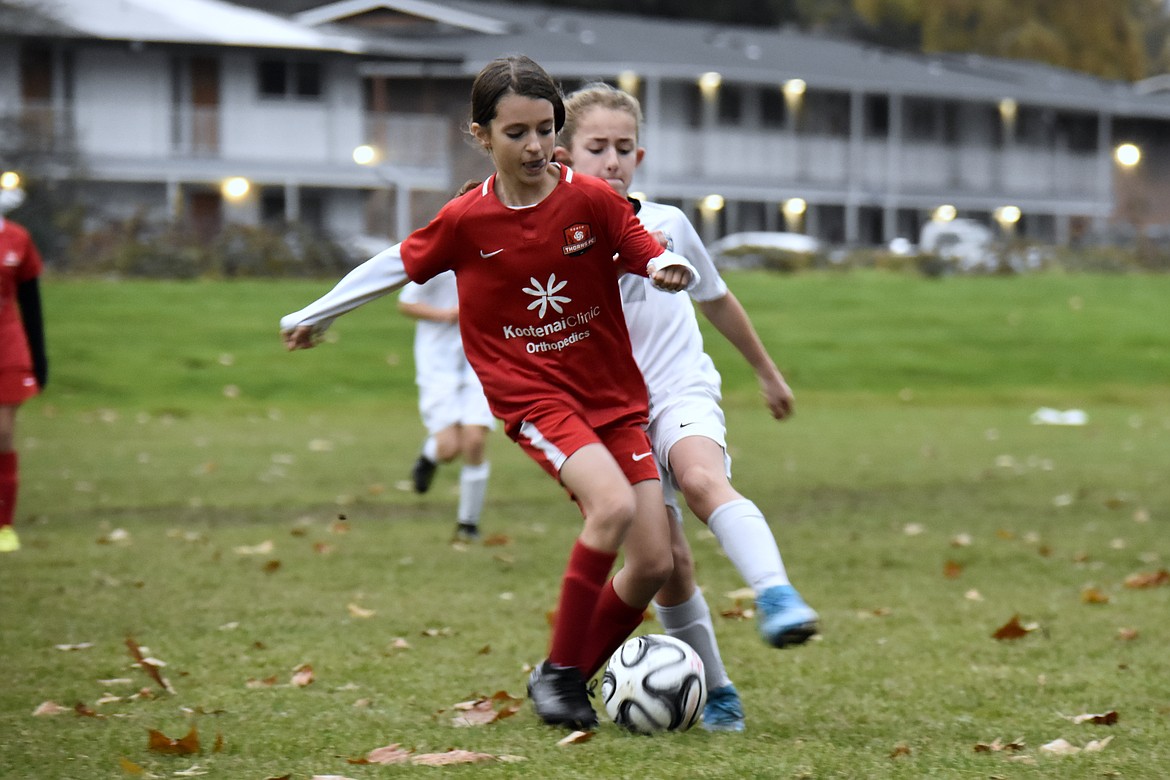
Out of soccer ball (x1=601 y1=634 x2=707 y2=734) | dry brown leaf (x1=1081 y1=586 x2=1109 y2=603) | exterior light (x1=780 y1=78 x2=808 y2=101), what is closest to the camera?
soccer ball (x1=601 y1=634 x2=707 y2=734)

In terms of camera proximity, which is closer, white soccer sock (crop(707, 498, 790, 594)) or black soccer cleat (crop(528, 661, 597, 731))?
white soccer sock (crop(707, 498, 790, 594))

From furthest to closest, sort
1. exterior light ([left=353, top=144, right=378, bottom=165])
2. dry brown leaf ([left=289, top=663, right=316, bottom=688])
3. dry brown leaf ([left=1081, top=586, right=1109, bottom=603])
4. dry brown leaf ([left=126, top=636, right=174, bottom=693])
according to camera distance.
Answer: exterior light ([left=353, top=144, right=378, bottom=165]), dry brown leaf ([left=1081, top=586, right=1109, bottom=603]), dry brown leaf ([left=289, top=663, right=316, bottom=688]), dry brown leaf ([left=126, top=636, right=174, bottom=693])

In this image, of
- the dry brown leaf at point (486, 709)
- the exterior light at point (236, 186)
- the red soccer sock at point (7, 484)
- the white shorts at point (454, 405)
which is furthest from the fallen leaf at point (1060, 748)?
the exterior light at point (236, 186)

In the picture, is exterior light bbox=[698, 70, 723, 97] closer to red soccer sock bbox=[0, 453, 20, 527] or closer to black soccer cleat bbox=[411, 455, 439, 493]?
black soccer cleat bbox=[411, 455, 439, 493]

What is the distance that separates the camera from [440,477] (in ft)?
47.0

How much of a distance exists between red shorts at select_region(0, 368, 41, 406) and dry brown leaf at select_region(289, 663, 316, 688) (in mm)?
3579

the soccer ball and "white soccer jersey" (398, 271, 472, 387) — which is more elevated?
"white soccer jersey" (398, 271, 472, 387)

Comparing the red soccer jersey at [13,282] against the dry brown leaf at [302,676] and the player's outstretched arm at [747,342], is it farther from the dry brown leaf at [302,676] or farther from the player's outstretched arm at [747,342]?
the player's outstretched arm at [747,342]

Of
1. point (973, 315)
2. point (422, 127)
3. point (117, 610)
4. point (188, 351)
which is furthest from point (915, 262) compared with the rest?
point (117, 610)

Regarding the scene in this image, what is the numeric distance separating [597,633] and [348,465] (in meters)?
9.80

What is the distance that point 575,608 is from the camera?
5195mm

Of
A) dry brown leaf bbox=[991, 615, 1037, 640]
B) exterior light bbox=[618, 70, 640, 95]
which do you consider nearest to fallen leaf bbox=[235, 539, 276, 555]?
dry brown leaf bbox=[991, 615, 1037, 640]

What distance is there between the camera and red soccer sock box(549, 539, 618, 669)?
5.15 metres

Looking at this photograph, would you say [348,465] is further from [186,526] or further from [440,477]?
[186,526]
